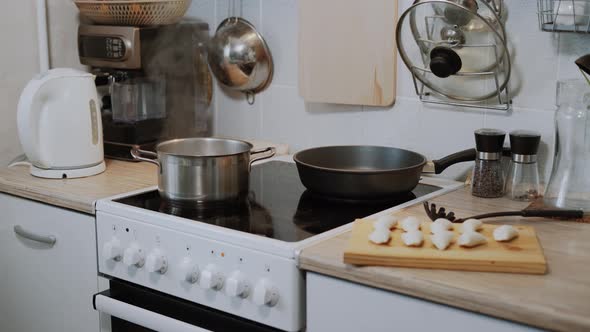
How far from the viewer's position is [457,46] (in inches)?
70.5

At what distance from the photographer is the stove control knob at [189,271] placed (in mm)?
1489

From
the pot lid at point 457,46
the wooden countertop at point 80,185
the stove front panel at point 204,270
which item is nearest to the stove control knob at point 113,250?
the stove front panel at point 204,270

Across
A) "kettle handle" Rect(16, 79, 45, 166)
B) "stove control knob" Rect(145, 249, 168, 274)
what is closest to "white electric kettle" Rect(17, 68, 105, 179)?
"kettle handle" Rect(16, 79, 45, 166)

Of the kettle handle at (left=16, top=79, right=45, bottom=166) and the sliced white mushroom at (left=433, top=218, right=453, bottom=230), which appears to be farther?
the kettle handle at (left=16, top=79, right=45, bottom=166)

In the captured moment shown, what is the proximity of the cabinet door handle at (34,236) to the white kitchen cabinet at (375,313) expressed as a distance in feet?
2.56

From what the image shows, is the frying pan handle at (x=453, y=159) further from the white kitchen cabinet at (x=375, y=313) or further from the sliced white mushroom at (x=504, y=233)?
the white kitchen cabinet at (x=375, y=313)

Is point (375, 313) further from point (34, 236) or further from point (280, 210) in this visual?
point (34, 236)

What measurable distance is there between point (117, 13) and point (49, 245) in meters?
0.67

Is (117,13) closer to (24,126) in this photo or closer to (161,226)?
(24,126)

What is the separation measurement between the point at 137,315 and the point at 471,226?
0.70 meters

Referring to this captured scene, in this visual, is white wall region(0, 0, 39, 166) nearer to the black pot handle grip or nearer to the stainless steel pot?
the stainless steel pot

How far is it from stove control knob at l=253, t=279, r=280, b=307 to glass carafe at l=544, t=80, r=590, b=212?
0.65 meters

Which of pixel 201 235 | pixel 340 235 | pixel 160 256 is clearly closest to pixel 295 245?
pixel 340 235

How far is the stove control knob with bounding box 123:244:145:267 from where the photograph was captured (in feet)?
5.16
